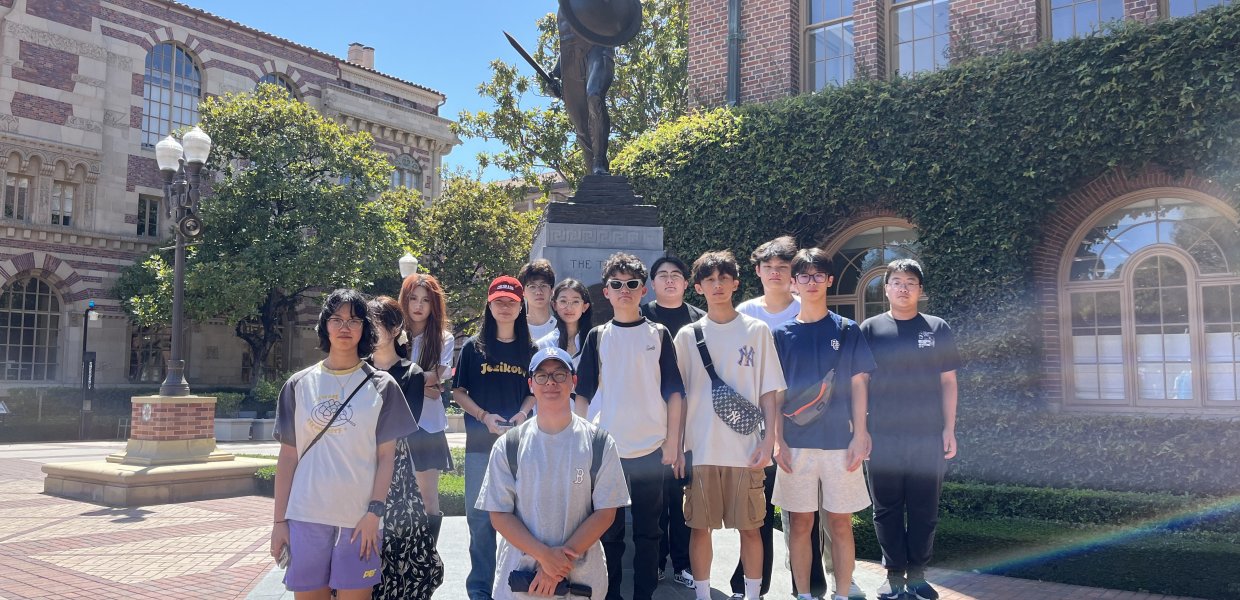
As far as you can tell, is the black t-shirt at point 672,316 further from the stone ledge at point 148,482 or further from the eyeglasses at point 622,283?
the stone ledge at point 148,482

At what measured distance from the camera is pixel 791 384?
4.53 metres

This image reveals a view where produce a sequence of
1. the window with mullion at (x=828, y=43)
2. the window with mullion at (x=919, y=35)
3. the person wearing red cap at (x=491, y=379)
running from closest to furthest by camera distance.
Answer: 1. the person wearing red cap at (x=491, y=379)
2. the window with mullion at (x=919, y=35)
3. the window with mullion at (x=828, y=43)

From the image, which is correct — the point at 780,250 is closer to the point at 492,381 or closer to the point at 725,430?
the point at 725,430

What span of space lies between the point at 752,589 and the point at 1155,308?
9007 mm

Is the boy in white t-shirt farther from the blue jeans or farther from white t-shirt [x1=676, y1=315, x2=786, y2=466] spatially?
the blue jeans

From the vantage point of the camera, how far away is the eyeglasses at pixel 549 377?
3.38 metres

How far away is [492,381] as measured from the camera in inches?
186

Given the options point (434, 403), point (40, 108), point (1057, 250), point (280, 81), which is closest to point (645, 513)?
point (434, 403)

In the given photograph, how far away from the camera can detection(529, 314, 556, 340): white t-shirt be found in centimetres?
525

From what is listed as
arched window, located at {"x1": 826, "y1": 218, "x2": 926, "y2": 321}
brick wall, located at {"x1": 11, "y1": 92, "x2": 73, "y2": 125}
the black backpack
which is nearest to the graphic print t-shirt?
the black backpack

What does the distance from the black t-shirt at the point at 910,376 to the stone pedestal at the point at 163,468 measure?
9.12m

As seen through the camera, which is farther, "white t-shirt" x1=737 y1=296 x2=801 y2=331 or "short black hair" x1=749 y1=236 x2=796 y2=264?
A: "white t-shirt" x1=737 y1=296 x2=801 y2=331

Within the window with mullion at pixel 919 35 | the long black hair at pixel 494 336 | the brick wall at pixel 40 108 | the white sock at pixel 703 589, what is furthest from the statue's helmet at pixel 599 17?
the brick wall at pixel 40 108

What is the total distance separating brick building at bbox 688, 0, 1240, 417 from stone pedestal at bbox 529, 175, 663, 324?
5909mm
